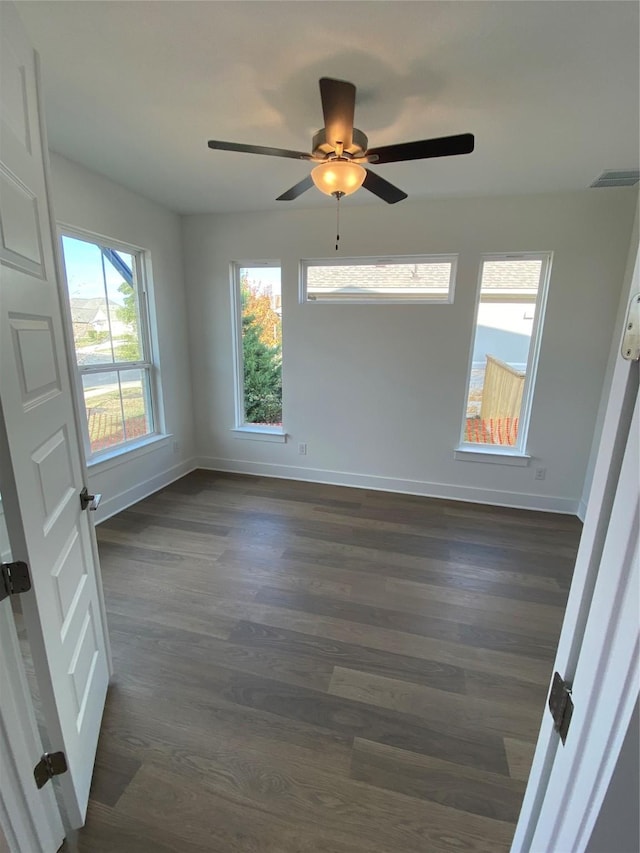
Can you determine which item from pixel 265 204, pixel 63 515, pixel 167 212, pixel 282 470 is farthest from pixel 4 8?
pixel 282 470

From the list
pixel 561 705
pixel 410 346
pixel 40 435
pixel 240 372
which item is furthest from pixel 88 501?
pixel 410 346

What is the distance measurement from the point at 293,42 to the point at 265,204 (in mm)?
1959

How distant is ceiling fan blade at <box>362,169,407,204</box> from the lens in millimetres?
1948

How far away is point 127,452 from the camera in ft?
10.8

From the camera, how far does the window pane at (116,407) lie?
3.02m

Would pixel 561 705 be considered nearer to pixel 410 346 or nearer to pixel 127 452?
pixel 410 346

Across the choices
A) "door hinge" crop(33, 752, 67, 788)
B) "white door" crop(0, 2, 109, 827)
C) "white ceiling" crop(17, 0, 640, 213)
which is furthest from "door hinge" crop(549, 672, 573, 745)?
"white ceiling" crop(17, 0, 640, 213)

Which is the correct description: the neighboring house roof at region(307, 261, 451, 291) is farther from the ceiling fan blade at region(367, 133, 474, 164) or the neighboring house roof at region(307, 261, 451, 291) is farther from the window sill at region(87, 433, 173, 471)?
the window sill at region(87, 433, 173, 471)

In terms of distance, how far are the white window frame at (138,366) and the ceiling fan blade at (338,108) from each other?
2056 millimetres

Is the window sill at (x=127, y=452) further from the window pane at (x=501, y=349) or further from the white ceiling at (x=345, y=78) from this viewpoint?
the window pane at (x=501, y=349)

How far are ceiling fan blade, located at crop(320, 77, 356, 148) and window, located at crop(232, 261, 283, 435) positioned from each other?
6.79 feet

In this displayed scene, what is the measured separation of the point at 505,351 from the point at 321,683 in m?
2.97

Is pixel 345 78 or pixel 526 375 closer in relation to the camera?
pixel 345 78

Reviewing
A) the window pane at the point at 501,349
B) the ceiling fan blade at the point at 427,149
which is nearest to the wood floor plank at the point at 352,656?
the window pane at the point at 501,349
